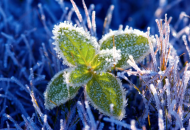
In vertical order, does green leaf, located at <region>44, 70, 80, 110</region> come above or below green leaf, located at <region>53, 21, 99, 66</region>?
below

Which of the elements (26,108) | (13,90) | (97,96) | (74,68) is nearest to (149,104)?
(97,96)

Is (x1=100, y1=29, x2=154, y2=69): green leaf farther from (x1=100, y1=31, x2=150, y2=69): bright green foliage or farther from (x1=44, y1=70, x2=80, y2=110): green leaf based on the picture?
(x1=44, y1=70, x2=80, y2=110): green leaf

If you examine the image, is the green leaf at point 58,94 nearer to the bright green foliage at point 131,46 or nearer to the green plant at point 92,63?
the green plant at point 92,63

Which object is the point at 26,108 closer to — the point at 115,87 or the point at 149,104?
the point at 115,87

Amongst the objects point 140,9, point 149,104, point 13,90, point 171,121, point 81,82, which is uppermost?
point 140,9

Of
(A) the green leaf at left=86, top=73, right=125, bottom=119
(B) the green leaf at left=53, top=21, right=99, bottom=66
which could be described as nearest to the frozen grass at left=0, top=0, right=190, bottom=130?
(A) the green leaf at left=86, top=73, right=125, bottom=119

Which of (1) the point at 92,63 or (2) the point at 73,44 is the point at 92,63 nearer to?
(1) the point at 92,63

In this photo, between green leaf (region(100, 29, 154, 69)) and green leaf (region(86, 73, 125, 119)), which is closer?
green leaf (region(86, 73, 125, 119))

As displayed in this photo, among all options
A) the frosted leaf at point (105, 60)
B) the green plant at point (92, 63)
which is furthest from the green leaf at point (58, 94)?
the frosted leaf at point (105, 60)
